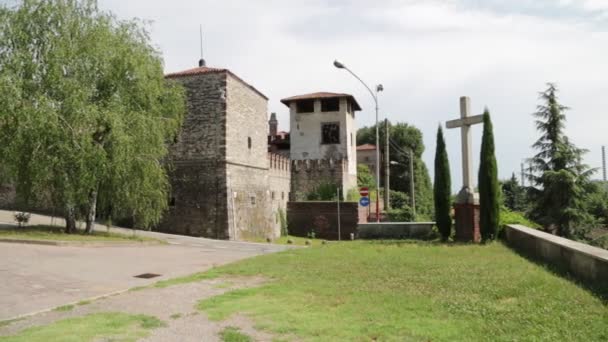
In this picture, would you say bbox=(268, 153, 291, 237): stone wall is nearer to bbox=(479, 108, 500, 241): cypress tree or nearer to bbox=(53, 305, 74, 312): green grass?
bbox=(479, 108, 500, 241): cypress tree

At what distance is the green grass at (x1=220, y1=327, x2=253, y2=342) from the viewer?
182 inches

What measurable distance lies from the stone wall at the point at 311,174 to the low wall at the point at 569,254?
1991cm

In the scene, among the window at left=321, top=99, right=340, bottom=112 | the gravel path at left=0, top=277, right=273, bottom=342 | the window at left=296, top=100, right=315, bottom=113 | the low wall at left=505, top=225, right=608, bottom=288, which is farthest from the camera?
the window at left=296, top=100, right=315, bottom=113

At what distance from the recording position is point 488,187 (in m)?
13.1

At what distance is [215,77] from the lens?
21406 mm

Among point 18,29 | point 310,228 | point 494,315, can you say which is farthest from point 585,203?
point 18,29

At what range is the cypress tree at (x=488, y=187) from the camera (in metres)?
13.0

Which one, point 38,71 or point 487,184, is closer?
point 487,184

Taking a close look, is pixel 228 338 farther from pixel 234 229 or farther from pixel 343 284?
pixel 234 229

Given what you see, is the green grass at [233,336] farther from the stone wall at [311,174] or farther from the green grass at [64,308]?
the stone wall at [311,174]

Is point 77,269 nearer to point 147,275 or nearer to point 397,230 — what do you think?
point 147,275

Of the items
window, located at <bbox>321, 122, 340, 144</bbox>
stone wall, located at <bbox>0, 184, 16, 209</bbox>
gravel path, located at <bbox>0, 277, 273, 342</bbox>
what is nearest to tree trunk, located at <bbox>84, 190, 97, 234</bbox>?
gravel path, located at <bbox>0, 277, 273, 342</bbox>

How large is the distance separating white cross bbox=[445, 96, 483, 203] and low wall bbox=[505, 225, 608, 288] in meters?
2.25

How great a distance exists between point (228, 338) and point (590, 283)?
5.14 metres
